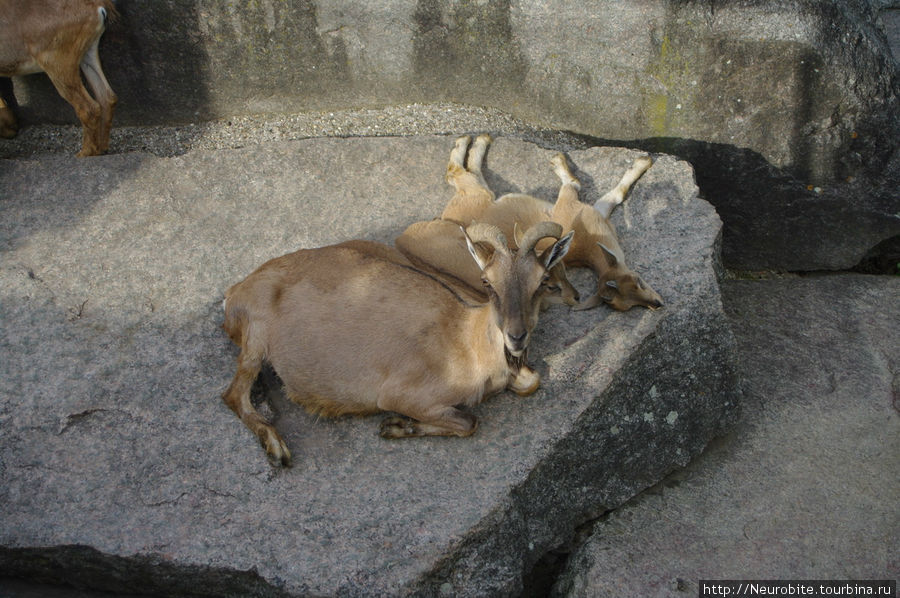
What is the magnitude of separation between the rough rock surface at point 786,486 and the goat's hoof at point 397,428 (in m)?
1.09

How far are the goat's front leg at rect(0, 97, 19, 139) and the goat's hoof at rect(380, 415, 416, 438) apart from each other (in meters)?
Result: 4.45

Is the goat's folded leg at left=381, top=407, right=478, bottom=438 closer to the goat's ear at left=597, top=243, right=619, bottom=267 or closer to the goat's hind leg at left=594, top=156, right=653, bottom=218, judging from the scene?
the goat's ear at left=597, top=243, right=619, bottom=267

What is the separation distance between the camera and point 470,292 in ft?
16.0

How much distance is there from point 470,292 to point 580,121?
222 cm

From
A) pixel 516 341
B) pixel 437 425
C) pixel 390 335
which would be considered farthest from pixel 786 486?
pixel 390 335

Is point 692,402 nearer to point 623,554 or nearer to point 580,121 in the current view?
point 623,554

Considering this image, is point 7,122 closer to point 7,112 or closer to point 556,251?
point 7,112

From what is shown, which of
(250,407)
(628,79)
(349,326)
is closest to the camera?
(250,407)

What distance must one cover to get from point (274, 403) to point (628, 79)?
135 inches

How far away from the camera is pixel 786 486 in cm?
457

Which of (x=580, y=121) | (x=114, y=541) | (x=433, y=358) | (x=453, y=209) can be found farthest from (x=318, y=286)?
(x=580, y=121)

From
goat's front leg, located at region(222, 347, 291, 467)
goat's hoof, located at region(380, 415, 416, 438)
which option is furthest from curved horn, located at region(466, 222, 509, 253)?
goat's front leg, located at region(222, 347, 291, 467)

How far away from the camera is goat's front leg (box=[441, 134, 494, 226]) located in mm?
5340

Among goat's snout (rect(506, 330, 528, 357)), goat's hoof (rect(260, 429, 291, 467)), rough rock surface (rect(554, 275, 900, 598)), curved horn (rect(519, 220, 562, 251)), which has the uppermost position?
curved horn (rect(519, 220, 562, 251))
